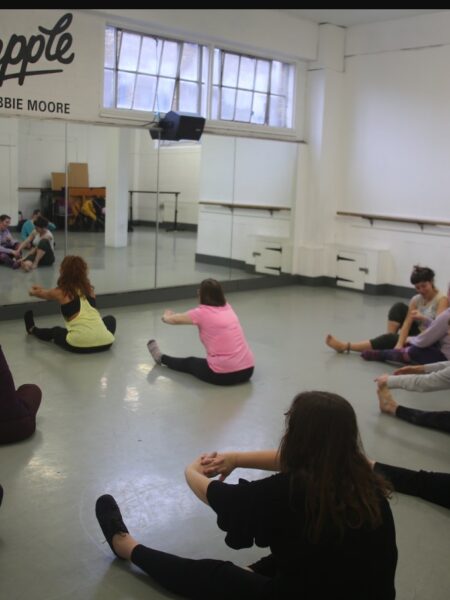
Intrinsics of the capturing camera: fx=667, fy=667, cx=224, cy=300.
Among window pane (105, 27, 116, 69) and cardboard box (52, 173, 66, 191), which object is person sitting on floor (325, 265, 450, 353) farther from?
window pane (105, 27, 116, 69)

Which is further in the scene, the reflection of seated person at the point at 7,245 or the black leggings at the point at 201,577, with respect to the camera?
the reflection of seated person at the point at 7,245

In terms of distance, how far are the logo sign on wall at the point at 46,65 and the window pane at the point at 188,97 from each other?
129 cm

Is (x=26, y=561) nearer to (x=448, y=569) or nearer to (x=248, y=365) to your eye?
(x=448, y=569)

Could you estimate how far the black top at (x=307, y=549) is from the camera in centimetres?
170

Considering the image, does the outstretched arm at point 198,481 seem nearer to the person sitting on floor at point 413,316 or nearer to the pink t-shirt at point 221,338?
the pink t-shirt at point 221,338

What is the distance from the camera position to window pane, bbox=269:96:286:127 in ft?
31.2

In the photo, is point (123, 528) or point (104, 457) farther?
point (104, 457)

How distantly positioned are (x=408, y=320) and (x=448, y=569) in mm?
3085

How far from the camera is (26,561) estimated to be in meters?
2.60

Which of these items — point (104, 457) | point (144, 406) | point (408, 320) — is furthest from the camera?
point (408, 320)

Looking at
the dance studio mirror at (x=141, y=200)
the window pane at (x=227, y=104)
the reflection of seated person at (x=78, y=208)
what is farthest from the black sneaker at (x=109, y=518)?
the window pane at (x=227, y=104)

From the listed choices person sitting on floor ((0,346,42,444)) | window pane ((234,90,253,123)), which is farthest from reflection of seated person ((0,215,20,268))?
person sitting on floor ((0,346,42,444))

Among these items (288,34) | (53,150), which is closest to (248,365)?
(53,150)

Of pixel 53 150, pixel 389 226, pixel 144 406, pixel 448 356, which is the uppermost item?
pixel 53 150
